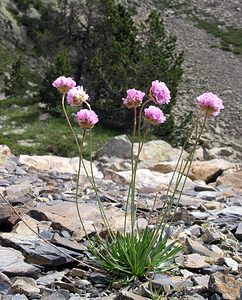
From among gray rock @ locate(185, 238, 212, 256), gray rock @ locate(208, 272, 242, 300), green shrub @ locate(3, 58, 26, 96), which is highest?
gray rock @ locate(208, 272, 242, 300)

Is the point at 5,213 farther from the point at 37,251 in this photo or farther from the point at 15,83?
the point at 15,83

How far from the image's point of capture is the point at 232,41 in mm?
60969

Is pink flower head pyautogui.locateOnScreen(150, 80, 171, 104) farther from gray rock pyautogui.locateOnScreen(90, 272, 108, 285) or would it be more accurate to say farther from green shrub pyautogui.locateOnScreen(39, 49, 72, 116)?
green shrub pyautogui.locateOnScreen(39, 49, 72, 116)

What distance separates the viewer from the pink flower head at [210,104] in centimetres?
425

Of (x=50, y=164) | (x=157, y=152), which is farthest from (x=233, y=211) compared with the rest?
(x=157, y=152)

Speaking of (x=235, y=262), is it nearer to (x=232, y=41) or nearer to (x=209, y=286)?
(x=209, y=286)

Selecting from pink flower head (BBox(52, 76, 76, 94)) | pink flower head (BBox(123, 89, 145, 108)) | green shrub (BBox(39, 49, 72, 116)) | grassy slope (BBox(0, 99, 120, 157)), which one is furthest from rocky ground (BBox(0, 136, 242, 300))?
green shrub (BBox(39, 49, 72, 116))

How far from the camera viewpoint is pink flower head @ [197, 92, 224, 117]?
425cm

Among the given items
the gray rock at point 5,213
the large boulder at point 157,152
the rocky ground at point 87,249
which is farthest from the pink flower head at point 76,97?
the large boulder at point 157,152

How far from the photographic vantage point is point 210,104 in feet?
14.0

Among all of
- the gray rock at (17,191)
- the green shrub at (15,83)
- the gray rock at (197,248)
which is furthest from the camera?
the green shrub at (15,83)

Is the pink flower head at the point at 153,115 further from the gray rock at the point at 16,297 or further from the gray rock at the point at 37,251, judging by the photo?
the gray rock at the point at 16,297

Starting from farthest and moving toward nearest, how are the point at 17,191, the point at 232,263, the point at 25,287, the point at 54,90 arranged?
the point at 54,90
the point at 17,191
the point at 232,263
the point at 25,287

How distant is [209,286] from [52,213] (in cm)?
253
